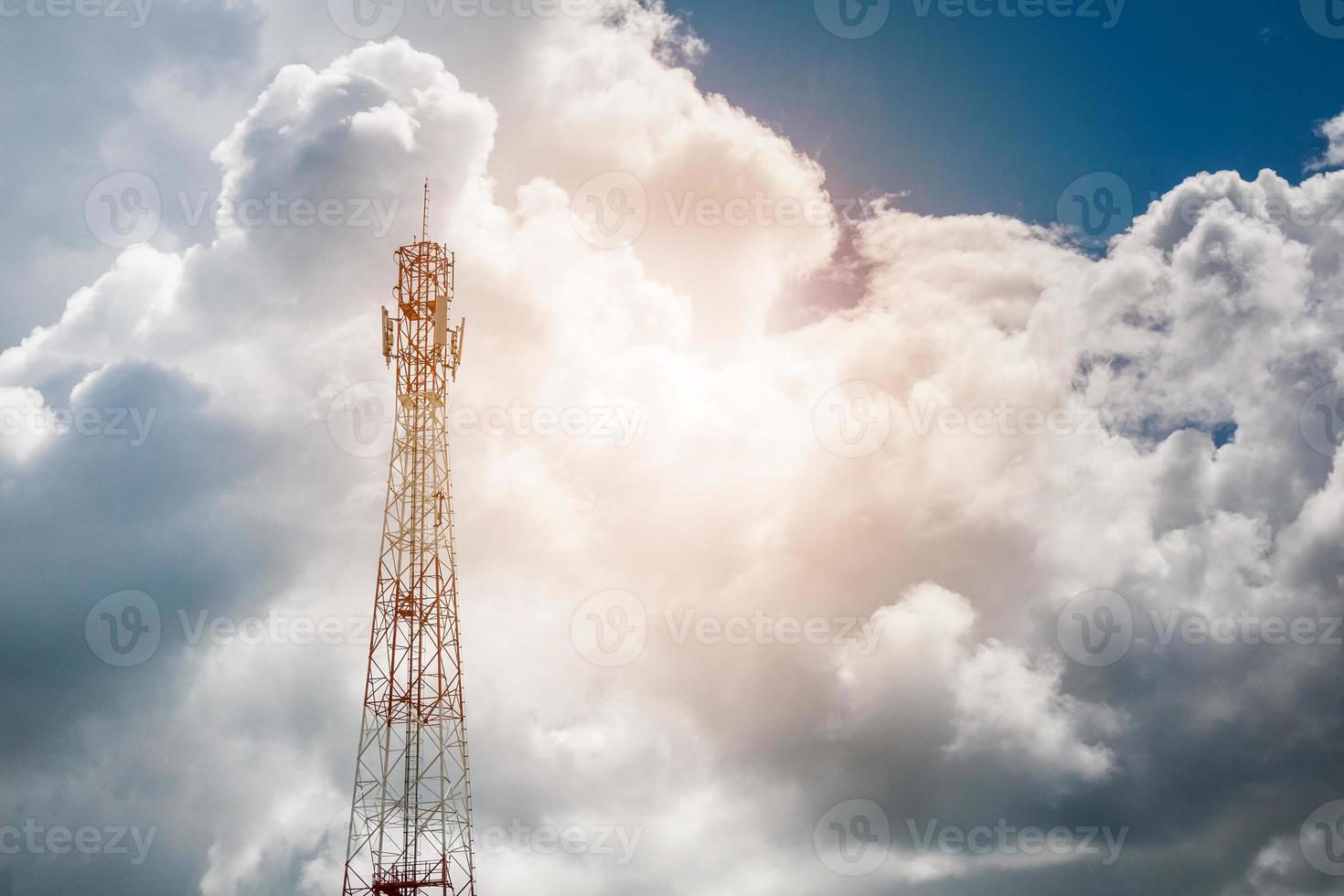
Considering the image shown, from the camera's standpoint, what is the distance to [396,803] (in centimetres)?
8256

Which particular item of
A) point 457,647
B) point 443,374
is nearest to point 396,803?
point 457,647

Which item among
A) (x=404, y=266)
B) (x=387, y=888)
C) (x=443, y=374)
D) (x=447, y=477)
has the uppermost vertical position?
(x=404, y=266)

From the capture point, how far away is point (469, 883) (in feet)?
270

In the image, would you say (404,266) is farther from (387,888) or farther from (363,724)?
(387,888)

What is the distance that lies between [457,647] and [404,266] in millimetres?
27935

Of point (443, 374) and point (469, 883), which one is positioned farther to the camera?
point (443, 374)

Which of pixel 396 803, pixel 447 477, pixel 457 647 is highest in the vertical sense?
pixel 447 477

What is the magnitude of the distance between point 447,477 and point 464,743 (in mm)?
18552

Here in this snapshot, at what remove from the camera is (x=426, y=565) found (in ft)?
285

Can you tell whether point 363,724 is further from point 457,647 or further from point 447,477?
point 447,477

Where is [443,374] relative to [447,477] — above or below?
above

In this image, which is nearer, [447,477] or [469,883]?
[469,883]

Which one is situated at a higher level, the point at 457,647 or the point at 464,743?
the point at 457,647

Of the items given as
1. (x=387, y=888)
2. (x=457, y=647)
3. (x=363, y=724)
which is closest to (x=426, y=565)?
(x=457, y=647)
